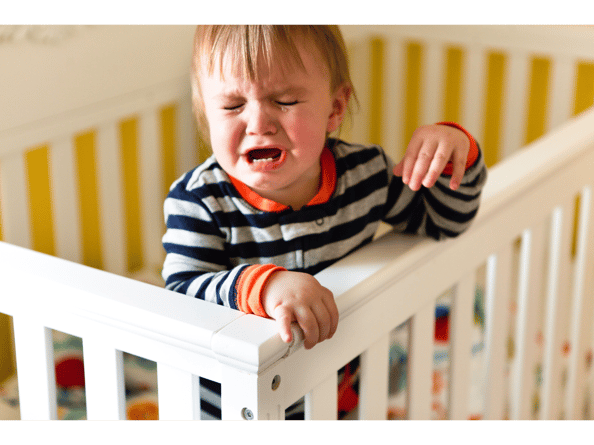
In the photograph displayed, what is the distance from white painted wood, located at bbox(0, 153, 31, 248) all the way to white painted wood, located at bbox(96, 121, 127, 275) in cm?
15

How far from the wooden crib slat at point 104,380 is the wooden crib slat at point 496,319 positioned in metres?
0.46

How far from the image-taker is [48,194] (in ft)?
3.94

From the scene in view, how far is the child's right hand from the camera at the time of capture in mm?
501

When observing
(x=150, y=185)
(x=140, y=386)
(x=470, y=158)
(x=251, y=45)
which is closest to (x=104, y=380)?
(x=251, y=45)

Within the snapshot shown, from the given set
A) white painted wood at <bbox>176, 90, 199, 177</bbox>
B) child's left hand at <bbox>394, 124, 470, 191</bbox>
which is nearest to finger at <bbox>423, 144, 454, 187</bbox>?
child's left hand at <bbox>394, 124, 470, 191</bbox>

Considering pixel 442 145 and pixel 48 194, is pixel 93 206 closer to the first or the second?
pixel 48 194

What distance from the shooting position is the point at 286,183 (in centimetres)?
61

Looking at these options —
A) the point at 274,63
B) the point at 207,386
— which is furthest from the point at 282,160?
the point at 207,386

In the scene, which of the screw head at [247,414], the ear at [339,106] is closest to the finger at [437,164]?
the ear at [339,106]

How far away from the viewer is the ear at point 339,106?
660 mm

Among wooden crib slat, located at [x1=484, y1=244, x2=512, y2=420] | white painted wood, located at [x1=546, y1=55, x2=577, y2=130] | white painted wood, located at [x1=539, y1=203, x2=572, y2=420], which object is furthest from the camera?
white painted wood, located at [x1=546, y1=55, x2=577, y2=130]

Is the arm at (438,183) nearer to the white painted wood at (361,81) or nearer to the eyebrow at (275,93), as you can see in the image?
the eyebrow at (275,93)

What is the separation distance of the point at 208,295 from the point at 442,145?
24 cm

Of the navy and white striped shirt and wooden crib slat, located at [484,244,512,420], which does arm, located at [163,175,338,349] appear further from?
wooden crib slat, located at [484,244,512,420]
